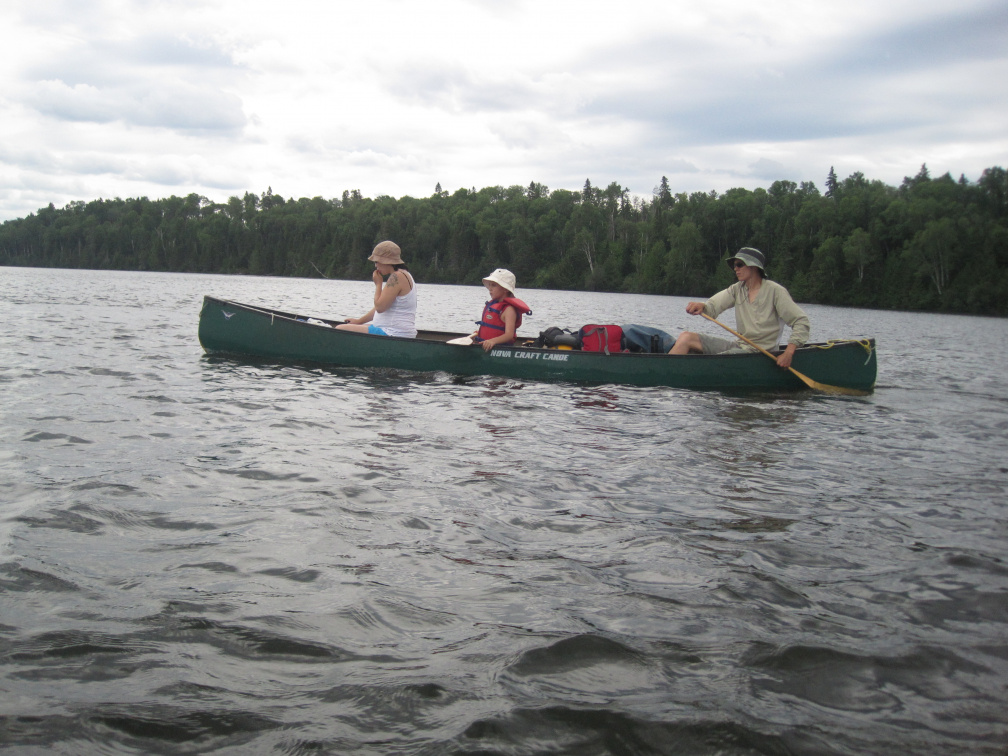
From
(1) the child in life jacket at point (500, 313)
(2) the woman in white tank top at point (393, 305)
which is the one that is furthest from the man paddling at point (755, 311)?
(2) the woman in white tank top at point (393, 305)

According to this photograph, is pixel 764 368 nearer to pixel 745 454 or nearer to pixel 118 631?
pixel 745 454

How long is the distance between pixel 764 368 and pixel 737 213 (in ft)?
255

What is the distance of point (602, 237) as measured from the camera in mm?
93438

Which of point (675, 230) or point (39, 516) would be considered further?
point (675, 230)

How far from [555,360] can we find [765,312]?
272 cm

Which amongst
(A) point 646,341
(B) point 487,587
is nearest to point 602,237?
(A) point 646,341

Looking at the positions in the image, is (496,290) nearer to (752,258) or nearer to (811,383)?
(752,258)

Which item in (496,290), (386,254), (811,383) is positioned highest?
(386,254)

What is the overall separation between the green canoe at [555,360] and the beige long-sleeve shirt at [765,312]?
1.16 ft

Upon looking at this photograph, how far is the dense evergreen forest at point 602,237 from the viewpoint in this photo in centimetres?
6316

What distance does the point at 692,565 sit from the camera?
3.62 metres

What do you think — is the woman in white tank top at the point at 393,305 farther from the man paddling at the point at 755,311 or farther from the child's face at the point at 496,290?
the man paddling at the point at 755,311

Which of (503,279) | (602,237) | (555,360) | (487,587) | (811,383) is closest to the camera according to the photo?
(487,587)

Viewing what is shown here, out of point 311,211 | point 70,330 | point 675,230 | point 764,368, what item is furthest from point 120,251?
point 764,368
